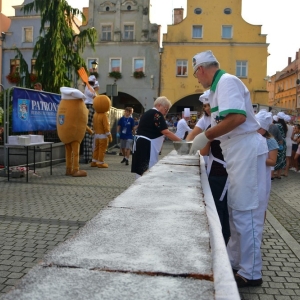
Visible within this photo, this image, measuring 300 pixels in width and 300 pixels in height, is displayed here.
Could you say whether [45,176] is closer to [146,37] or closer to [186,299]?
[186,299]

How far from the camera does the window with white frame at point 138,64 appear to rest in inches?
1454

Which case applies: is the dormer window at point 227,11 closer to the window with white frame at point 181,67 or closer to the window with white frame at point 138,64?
the window with white frame at point 181,67

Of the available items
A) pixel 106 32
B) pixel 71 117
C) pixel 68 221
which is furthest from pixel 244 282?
pixel 106 32

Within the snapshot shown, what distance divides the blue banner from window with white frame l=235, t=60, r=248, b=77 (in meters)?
27.2

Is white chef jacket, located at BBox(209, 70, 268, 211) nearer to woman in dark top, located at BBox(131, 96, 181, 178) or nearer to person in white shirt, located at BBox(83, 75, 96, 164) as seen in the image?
woman in dark top, located at BBox(131, 96, 181, 178)

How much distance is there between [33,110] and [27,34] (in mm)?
30993

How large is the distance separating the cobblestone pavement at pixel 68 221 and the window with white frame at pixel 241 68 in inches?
1066

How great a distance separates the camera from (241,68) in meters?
36.5

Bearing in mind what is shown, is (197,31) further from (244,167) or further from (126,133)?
(244,167)

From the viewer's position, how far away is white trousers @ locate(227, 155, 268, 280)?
334 cm

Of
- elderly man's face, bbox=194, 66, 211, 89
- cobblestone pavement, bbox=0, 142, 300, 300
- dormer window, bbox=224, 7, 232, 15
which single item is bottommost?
cobblestone pavement, bbox=0, 142, 300, 300

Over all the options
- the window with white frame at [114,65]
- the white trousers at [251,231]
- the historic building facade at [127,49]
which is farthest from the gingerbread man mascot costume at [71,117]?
the window with white frame at [114,65]

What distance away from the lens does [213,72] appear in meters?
3.41

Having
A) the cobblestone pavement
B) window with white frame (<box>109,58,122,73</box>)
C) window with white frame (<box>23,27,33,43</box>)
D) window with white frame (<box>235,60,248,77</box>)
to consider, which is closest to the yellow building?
window with white frame (<box>235,60,248,77</box>)
